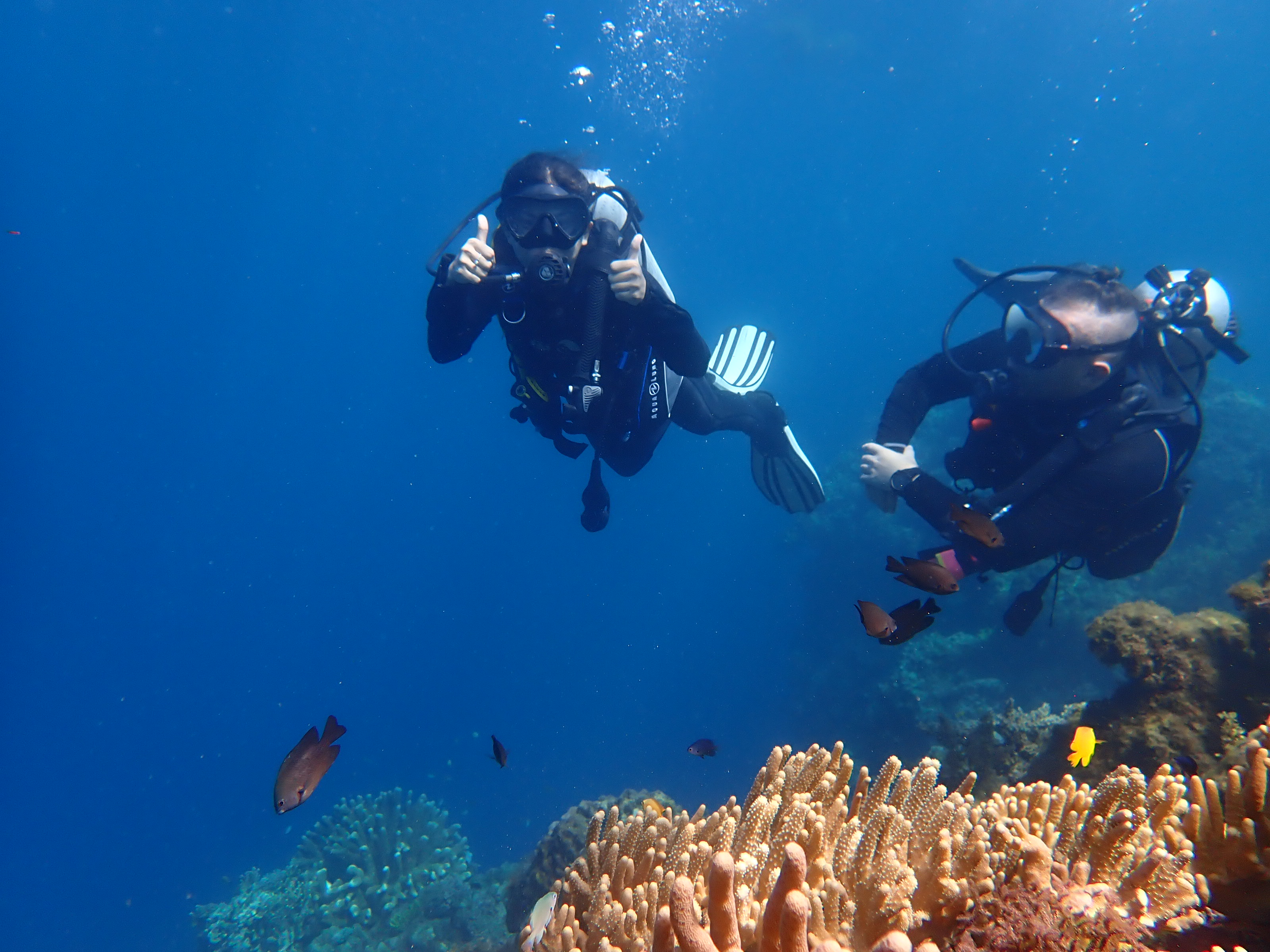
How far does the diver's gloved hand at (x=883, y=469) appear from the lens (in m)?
4.55

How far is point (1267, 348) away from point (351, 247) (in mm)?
90527

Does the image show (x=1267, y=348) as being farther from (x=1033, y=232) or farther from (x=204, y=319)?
(x=204, y=319)

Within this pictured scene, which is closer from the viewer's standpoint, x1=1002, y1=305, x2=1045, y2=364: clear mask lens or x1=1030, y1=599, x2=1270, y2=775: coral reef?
x1=1030, y1=599, x2=1270, y2=775: coral reef

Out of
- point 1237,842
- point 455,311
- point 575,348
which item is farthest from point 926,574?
point 455,311

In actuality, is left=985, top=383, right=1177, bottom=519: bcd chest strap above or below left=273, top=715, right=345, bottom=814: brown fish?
above

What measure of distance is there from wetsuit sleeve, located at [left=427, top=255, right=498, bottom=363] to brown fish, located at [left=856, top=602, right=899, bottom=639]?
12.4ft

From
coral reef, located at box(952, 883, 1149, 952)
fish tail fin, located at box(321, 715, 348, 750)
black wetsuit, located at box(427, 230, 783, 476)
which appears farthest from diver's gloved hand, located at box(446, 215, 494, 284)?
coral reef, located at box(952, 883, 1149, 952)

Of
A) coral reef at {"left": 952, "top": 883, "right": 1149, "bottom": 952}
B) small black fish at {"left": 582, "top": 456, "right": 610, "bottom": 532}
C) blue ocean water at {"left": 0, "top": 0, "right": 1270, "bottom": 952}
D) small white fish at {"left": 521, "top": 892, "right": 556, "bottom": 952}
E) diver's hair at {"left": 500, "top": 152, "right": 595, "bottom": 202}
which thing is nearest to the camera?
coral reef at {"left": 952, "top": 883, "right": 1149, "bottom": 952}

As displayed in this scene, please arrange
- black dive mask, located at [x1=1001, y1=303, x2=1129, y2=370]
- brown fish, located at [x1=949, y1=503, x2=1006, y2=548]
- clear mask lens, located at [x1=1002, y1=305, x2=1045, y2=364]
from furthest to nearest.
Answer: clear mask lens, located at [x1=1002, y1=305, x2=1045, y2=364]
black dive mask, located at [x1=1001, y1=303, x2=1129, y2=370]
brown fish, located at [x1=949, y1=503, x2=1006, y2=548]

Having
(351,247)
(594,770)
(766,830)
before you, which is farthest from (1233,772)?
(351,247)

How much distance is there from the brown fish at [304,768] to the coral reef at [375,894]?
278 inches

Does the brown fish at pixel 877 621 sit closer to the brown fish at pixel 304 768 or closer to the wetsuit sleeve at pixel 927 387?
the brown fish at pixel 304 768

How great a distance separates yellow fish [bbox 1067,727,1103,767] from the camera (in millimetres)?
3322

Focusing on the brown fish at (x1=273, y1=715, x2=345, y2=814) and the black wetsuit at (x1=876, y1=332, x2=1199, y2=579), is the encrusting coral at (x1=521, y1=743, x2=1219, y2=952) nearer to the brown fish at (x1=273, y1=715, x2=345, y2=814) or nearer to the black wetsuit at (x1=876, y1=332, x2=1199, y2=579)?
the brown fish at (x1=273, y1=715, x2=345, y2=814)
